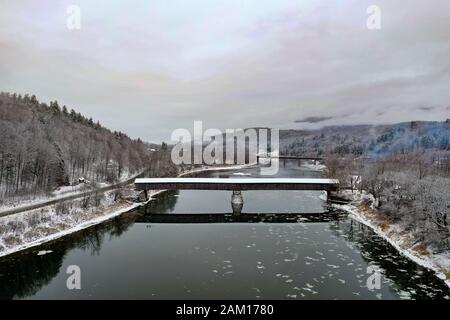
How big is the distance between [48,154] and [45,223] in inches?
994

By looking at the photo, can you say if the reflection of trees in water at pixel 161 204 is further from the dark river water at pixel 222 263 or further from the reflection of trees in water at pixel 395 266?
the reflection of trees in water at pixel 395 266

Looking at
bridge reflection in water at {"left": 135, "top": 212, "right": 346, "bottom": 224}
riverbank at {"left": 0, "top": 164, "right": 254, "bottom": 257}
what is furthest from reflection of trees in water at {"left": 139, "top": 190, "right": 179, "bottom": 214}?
riverbank at {"left": 0, "top": 164, "right": 254, "bottom": 257}

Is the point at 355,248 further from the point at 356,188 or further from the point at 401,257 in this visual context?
the point at 356,188

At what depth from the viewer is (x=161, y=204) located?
66250mm

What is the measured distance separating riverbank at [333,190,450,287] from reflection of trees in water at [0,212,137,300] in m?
30.2

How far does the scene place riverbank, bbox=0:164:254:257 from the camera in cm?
3744

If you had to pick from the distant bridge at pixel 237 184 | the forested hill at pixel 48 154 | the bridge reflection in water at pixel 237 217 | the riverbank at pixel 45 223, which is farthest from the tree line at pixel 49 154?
the bridge reflection in water at pixel 237 217

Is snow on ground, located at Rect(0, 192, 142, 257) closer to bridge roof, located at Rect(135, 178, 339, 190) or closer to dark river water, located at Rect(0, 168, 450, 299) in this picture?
dark river water, located at Rect(0, 168, 450, 299)

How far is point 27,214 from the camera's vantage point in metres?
44.9

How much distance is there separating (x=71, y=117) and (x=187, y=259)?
104276 millimetres

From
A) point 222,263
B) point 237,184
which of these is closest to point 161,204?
point 237,184

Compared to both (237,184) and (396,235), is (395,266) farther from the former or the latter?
(237,184)

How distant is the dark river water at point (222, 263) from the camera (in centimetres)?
2645
